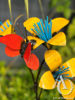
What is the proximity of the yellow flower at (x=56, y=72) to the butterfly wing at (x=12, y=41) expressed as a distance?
0.19 feet

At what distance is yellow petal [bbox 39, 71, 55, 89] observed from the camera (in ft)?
1.09

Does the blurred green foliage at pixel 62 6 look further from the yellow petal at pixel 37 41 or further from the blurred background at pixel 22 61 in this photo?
the yellow petal at pixel 37 41

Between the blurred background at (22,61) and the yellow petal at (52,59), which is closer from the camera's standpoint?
the yellow petal at (52,59)

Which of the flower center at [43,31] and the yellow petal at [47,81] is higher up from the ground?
the flower center at [43,31]

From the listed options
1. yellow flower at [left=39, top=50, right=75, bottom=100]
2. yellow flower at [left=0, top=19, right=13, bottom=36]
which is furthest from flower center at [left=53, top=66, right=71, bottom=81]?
yellow flower at [left=0, top=19, right=13, bottom=36]

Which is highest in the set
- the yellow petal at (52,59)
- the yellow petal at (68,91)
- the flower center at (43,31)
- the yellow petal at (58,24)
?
the yellow petal at (58,24)

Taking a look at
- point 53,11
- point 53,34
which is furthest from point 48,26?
point 53,11

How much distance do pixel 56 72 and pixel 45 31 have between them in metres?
0.08

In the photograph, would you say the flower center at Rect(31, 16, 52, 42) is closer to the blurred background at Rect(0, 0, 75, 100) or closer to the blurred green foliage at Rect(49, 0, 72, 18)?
the blurred background at Rect(0, 0, 75, 100)

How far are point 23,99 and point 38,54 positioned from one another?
0.26 metres

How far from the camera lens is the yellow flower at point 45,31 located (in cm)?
32

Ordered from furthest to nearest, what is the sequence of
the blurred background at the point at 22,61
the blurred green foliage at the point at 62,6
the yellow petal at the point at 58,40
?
the blurred green foliage at the point at 62,6 → the blurred background at the point at 22,61 → the yellow petal at the point at 58,40

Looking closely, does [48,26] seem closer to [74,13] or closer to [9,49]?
[9,49]

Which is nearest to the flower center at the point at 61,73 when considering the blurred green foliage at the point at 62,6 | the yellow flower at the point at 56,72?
the yellow flower at the point at 56,72
